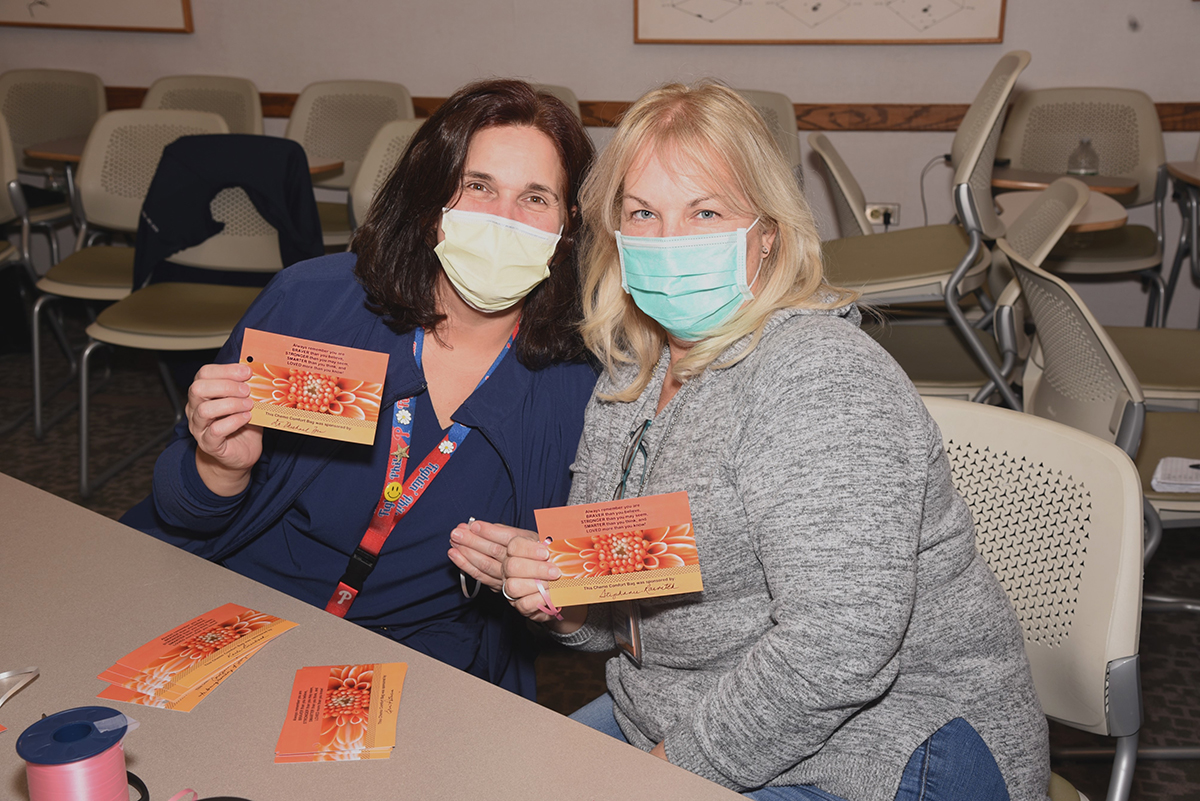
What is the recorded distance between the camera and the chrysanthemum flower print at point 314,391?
1226mm

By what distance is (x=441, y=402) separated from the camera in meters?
1.62

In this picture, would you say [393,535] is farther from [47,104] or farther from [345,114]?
[47,104]

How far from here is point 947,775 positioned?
1101mm

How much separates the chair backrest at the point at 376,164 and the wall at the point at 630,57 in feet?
3.54

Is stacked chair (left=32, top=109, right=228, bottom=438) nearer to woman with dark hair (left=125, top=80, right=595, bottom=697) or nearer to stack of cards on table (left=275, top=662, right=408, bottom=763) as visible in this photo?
woman with dark hair (left=125, top=80, right=595, bottom=697)

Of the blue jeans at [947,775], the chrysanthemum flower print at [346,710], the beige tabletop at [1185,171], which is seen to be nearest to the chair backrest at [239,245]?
the chrysanthemum flower print at [346,710]

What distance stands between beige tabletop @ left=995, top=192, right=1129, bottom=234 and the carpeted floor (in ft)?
3.66

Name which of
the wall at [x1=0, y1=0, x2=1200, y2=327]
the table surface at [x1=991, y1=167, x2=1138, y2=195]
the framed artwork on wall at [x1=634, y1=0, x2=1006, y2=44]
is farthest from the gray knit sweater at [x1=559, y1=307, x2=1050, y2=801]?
the framed artwork on wall at [x1=634, y1=0, x2=1006, y2=44]

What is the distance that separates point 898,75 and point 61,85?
15.6ft

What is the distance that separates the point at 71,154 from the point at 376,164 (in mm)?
1768

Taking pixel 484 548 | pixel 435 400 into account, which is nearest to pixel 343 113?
pixel 435 400

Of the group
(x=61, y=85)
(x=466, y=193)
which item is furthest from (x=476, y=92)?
(x=61, y=85)

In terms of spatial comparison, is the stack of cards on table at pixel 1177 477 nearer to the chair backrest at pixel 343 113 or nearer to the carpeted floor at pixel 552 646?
the carpeted floor at pixel 552 646

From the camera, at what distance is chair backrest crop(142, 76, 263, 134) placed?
17.5ft
